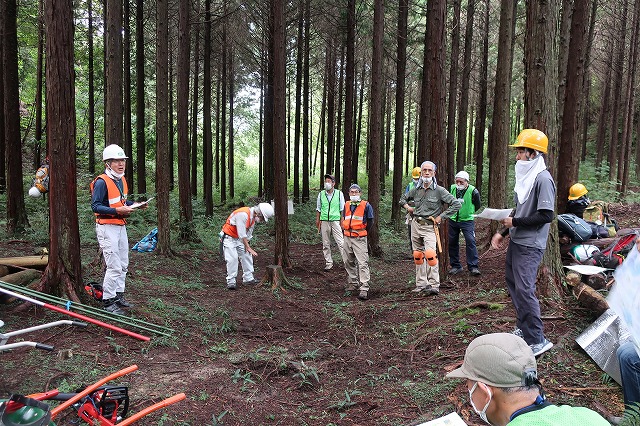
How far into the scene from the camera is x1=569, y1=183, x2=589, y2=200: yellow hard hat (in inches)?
308

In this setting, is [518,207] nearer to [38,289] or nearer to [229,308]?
[229,308]

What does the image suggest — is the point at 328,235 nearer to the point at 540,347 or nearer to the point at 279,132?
the point at 279,132

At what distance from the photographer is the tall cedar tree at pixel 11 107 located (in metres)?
10.7

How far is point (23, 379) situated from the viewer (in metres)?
4.39

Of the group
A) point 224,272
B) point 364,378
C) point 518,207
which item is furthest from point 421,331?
point 224,272

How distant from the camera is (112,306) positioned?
6359 millimetres

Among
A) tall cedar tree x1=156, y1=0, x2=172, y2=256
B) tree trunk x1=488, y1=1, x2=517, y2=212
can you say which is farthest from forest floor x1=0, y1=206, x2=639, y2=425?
tree trunk x1=488, y1=1, x2=517, y2=212

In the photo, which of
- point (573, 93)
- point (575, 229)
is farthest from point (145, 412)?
point (573, 93)

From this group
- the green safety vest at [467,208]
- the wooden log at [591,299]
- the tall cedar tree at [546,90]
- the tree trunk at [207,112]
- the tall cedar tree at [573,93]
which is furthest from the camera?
the tree trunk at [207,112]

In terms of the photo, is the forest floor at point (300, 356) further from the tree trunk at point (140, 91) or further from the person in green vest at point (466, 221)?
the tree trunk at point (140, 91)

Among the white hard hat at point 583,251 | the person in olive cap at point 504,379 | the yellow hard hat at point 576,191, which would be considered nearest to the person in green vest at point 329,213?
the yellow hard hat at point 576,191

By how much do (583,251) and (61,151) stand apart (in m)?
7.26

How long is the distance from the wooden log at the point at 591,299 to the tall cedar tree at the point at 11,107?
1189 cm

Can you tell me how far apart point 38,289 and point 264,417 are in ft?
12.0
